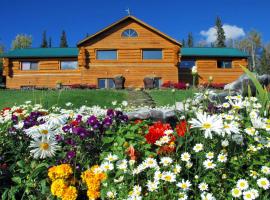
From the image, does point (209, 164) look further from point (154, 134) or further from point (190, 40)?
point (190, 40)

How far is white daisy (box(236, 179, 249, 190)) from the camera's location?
314cm

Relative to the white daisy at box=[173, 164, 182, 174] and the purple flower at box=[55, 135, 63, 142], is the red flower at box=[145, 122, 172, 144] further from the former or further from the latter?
the purple flower at box=[55, 135, 63, 142]

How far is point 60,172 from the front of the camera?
3562 mm

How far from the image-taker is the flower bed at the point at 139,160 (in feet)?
10.9

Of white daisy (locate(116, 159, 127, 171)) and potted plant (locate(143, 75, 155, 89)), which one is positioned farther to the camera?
potted plant (locate(143, 75, 155, 89))

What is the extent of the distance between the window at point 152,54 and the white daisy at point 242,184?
1123 inches

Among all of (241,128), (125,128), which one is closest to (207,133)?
(241,128)

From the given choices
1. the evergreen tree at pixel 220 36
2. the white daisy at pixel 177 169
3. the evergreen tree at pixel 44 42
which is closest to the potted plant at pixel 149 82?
the white daisy at pixel 177 169

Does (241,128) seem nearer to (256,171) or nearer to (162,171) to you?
(256,171)

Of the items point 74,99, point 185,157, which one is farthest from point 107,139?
point 74,99

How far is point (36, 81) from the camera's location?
108ft

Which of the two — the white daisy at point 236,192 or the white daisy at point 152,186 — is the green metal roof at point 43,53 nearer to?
the white daisy at point 152,186

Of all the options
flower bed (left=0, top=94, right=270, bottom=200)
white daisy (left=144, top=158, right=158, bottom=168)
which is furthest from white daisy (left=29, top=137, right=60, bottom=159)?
white daisy (left=144, top=158, right=158, bottom=168)

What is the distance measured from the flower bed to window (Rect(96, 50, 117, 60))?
2707 centimetres
